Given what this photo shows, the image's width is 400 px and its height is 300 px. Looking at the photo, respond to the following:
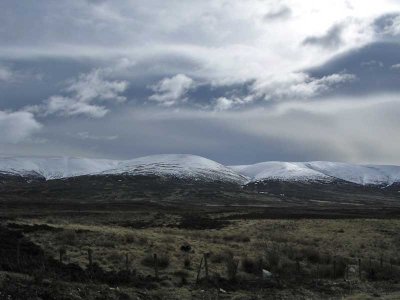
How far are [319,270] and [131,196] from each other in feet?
513

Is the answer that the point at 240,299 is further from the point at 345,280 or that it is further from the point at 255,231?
the point at 255,231

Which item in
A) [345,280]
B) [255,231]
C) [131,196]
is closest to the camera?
[345,280]

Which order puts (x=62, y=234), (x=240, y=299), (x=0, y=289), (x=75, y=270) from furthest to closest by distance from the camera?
(x=62, y=234)
(x=75, y=270)
(x=240, y=299)
(x=0, y=289)

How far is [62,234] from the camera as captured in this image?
1409 inches

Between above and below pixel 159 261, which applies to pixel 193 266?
below

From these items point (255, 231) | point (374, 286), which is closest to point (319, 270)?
point (374, 286)

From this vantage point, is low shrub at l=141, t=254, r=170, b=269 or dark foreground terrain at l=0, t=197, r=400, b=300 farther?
low shrub at l=141, t=254, r=170, b=269

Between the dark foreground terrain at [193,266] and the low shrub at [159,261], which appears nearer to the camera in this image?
the dark foreground terrain at [193,266]

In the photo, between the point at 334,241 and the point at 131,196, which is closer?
the point at 334,241

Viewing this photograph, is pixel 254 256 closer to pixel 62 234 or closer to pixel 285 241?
pixel 285 241

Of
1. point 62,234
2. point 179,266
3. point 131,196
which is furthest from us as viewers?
point 131,196

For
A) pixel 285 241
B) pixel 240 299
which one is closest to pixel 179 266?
pixel 240 299

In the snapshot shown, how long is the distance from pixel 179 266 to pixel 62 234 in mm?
11658

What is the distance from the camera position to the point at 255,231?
49.5 m
